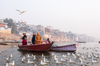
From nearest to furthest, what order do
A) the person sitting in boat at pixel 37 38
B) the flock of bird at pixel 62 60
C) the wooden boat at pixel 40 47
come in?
the flock of bird at pixel 62 60
the wooden boat at pixel 40 47
the person sitting in boat at pixel 37 38

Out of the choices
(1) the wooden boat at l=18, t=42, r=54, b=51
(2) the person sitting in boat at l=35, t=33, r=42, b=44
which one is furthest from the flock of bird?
(2) the person sitting in boat at l=35, t=33, r=42, b=44

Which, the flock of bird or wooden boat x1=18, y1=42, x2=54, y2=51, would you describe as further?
wooden boat x1=18, y1=42, x2=54, y2=51

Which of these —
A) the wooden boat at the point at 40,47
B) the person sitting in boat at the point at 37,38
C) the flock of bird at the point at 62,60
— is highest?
the person sitting in boat at the point at 37,38

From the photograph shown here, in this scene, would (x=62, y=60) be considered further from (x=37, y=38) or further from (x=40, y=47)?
(x=37, y=38)

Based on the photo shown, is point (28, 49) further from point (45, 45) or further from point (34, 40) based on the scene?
point (45, 45)

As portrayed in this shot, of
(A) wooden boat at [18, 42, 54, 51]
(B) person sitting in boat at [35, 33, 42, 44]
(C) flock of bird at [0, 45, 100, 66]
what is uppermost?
(B) person sitting in boat at [35, 33, 42, 44]

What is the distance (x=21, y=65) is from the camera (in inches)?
447

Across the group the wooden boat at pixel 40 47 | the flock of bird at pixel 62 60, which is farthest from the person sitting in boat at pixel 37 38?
the flock of bird at pixel 62 60

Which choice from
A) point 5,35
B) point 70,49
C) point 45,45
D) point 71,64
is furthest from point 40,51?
point 5,35

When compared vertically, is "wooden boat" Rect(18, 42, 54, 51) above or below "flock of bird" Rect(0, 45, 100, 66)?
above

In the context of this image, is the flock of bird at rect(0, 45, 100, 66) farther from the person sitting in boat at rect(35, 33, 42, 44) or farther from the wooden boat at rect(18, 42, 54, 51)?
the person sitting in boat at rect(35, 33, 42, 44)

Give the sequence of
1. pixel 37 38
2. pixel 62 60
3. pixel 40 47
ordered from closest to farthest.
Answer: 1. pixel 62 60
2. pixel 40 47
3. pixel 37 38

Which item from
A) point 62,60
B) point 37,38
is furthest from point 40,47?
point 62,60

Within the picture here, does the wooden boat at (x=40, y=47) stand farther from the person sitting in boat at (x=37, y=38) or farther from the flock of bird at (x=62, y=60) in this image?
the flock of bird at (x=62, y=60)
